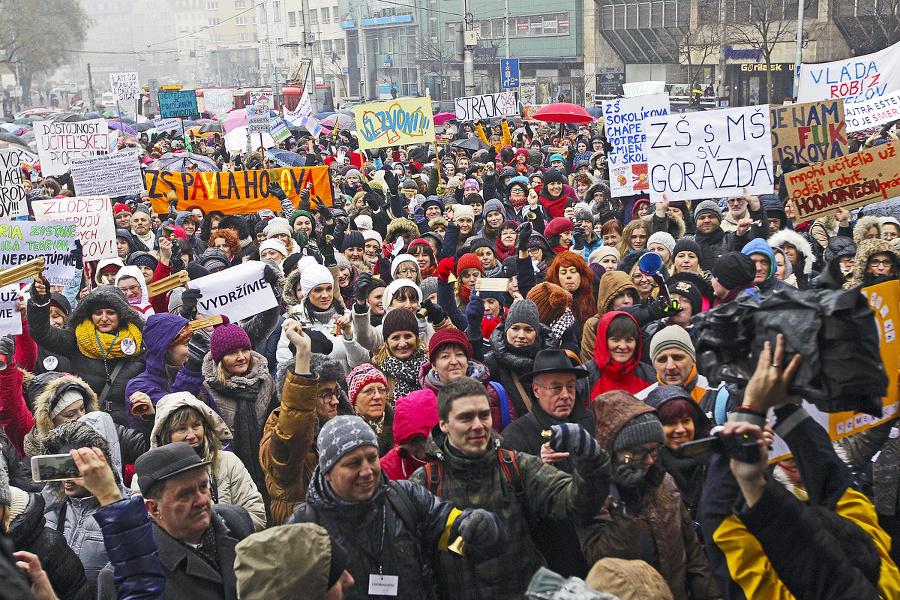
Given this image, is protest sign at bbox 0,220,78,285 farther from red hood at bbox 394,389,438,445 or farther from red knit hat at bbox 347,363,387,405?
red hood at bbox 394,389,438,445

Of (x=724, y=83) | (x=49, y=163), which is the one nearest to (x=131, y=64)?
(x=724, y=83)

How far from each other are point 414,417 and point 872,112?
9571mm

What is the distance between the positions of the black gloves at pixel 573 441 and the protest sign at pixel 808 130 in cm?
846

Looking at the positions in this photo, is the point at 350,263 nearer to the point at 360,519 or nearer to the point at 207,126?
the point at 360,519

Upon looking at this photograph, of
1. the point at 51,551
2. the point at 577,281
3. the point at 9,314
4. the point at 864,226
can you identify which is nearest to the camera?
the point at 51,551

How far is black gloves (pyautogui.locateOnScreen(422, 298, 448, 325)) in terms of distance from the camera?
5.19 m

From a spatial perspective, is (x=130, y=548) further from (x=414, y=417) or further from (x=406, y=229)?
(x=406, y=229)

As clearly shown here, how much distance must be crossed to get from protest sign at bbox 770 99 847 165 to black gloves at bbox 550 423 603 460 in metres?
8.46

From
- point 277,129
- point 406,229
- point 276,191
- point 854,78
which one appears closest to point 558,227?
point 406,229

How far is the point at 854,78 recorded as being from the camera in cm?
1125

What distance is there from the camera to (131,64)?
6462 inches

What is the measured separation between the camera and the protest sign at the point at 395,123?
13.4m

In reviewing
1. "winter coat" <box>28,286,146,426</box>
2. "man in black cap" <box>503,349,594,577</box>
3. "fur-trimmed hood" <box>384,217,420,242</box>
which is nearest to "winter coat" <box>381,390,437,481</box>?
"man in black cap" <box>503,349,594,577</box>

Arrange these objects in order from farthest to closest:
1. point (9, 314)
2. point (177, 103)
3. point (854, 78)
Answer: point (177, 103)
point (854, 78)
point (9, 314)
